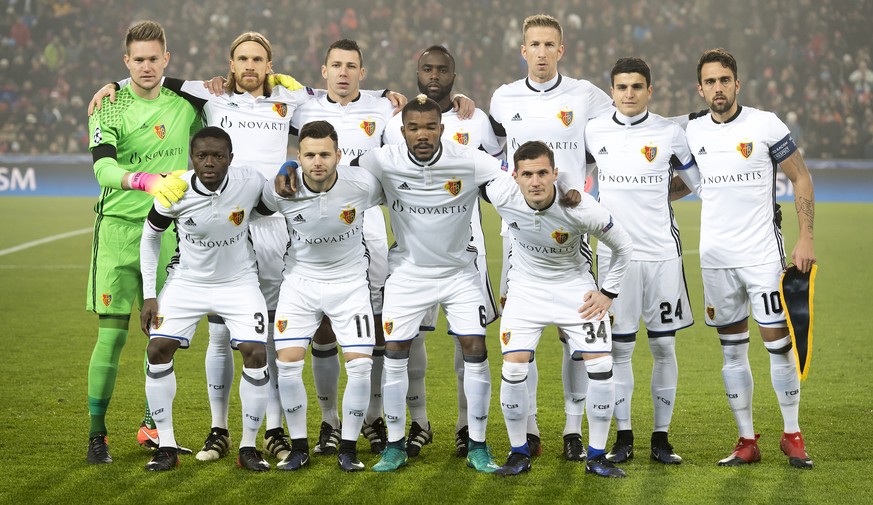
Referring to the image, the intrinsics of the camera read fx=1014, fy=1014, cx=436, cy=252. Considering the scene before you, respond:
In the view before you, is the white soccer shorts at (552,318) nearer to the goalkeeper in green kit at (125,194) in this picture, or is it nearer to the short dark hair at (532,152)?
the short dark hair at (532,152)

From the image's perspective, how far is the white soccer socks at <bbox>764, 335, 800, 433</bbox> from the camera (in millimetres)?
5355

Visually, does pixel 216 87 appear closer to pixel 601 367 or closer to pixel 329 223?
pixel 329 223

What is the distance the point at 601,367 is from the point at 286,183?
6.00 feet

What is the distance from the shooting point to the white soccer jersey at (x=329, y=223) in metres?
5.17

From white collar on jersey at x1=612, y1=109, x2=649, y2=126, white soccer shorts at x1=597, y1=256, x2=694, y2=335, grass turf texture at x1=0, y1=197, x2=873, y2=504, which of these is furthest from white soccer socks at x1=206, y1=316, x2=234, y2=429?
white collar on jersey at x1=612, y1=109, x2=649, y2=126

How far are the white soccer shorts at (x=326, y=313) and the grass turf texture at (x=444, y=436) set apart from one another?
0.68 m

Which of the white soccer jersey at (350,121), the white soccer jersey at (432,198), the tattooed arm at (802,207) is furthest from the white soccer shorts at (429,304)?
the tattooed arm at (802,207)

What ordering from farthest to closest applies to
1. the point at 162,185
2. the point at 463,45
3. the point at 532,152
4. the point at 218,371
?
the point at 463,45
the point at 218,371
the point at 162,185
the point at 532,152

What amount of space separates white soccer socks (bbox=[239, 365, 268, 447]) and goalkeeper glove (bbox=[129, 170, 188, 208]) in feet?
3.11

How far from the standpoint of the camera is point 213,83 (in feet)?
19.1

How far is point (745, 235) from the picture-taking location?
534cm

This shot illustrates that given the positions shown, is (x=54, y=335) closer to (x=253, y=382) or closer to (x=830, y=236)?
(x=253, y=382)

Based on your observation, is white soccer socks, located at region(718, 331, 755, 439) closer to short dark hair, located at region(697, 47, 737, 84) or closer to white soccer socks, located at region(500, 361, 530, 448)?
white soccer socks, located at region(500, 361, 530, 448)

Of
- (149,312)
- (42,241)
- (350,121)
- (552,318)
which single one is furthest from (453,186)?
(42,241)
